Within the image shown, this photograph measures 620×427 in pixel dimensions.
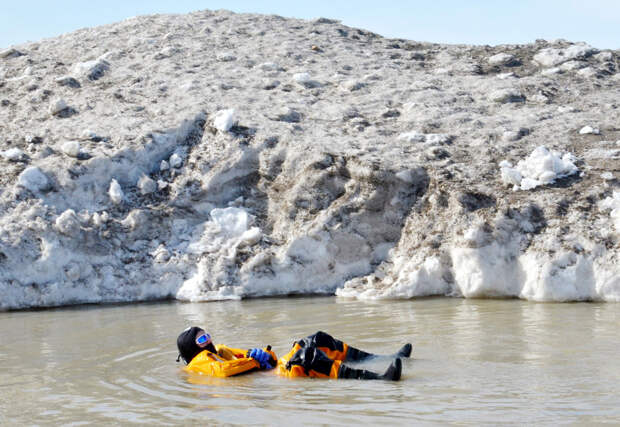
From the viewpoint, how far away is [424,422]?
5504 mm

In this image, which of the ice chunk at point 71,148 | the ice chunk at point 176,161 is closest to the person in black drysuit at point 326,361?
the ice chunk at point 176,161

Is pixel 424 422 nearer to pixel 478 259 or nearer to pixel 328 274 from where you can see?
pixel 478 259

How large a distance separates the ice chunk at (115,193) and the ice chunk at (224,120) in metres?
2.49

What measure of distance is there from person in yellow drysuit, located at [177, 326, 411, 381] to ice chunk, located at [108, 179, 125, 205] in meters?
6.49

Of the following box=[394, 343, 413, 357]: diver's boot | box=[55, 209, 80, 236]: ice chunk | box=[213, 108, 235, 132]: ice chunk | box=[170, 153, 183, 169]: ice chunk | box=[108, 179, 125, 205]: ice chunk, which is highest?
box=[213, 108, 235, 132]: ice chunk

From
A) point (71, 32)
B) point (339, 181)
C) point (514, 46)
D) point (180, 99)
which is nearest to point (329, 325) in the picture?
point (339, 181)

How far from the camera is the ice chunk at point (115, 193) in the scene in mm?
14102

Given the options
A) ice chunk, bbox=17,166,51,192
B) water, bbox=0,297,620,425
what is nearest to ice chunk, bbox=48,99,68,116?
ice chunk, bbox=17,166,51,192

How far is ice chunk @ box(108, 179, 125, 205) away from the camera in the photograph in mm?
14102

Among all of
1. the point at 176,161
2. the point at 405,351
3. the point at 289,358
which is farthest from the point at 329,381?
the point at 176,161

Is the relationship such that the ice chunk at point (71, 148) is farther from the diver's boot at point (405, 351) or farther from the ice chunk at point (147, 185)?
the diver's boot at point (405, 351)

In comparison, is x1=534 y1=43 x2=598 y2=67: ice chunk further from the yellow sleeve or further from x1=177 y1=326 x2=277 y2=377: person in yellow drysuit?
the yellow sleeve

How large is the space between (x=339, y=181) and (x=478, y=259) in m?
3.33

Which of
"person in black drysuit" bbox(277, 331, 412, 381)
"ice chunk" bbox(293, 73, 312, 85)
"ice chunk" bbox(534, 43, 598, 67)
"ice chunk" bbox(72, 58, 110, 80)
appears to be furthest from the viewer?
"ice chunk" bbox(534, 43, 598, 67)
